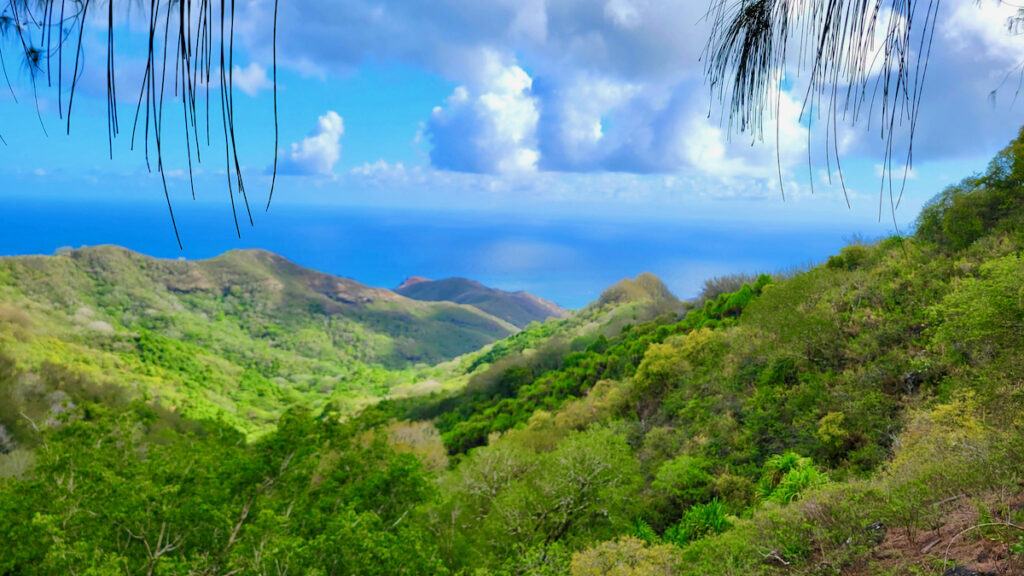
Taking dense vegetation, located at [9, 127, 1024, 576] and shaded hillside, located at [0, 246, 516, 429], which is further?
shaded hillside, located at [0, 246, 516, 429]

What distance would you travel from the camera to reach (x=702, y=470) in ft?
51.4

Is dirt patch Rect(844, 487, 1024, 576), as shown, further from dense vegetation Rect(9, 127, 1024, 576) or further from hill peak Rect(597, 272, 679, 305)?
hill peak Rect(597, 272, 679, 305)

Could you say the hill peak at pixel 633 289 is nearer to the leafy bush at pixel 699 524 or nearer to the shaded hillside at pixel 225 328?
the shaded hillside at pixel 225 328

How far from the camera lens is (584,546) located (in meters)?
12.8

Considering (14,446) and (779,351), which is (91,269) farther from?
(779,351)

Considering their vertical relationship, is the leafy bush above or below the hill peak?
below

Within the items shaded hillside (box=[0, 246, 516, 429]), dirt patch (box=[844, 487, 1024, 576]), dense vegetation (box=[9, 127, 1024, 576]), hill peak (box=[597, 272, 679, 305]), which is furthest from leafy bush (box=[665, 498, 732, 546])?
hill peak (box=[597, 272, 679, 305])

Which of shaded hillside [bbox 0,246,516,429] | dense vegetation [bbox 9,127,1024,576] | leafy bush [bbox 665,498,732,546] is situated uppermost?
shaded hillside [bbox 0,246,516,429]

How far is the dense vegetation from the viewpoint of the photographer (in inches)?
246

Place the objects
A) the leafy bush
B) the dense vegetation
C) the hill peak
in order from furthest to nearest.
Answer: the hill peak, the leafy bush, the dense vegetation

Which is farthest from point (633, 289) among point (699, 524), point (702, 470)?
point (699, 524)

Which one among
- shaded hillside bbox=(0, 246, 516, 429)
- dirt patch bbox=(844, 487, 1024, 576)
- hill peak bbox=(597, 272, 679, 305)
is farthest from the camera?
hill peak bbox=(597, 272, 679, 305)

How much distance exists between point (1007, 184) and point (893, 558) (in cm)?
1934

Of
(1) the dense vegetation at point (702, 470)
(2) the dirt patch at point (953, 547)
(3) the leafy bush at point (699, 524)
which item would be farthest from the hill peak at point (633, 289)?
(2) the dirt patch at point (953, 547)
